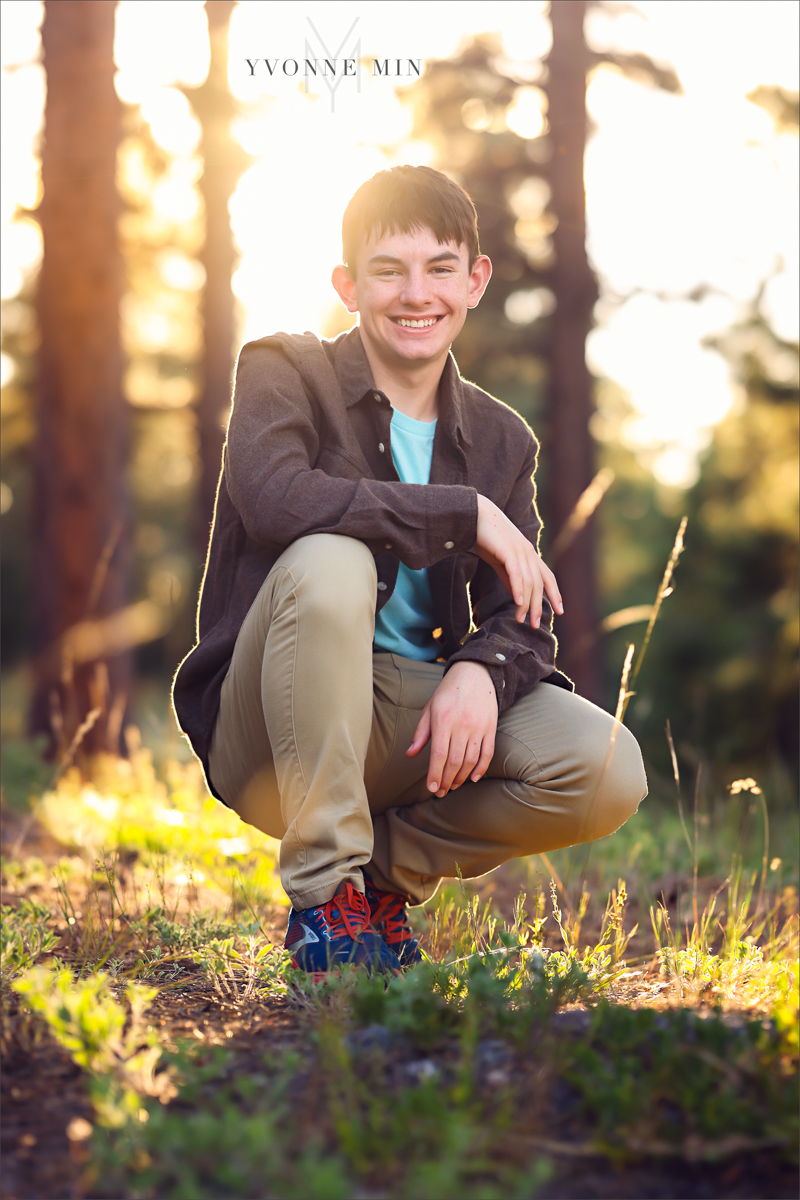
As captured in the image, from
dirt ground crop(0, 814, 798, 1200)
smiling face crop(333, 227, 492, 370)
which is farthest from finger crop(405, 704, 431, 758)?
smiling face crop(333, 227, 492, 370)

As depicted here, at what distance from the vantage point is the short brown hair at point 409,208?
7.86 feet

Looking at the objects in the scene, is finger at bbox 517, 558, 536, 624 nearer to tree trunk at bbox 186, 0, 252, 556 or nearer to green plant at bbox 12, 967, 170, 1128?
green plant at bbox 12, 967, 170, 1128

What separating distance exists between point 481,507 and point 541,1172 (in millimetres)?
1368

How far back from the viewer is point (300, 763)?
204cm

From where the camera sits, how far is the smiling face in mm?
2400

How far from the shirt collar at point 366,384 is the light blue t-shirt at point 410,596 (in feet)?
0.22

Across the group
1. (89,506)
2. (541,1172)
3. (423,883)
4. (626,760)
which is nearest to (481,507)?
(626,760)

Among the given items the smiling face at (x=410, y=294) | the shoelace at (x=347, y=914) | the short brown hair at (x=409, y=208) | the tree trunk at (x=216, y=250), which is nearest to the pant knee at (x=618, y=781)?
the shoelace at (x=347, y=914)

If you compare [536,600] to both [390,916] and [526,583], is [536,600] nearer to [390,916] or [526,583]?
[526,583]

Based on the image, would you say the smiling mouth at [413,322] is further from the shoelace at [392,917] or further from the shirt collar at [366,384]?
the shoelace at [392,917]

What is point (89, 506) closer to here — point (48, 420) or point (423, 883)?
point (48, 420)

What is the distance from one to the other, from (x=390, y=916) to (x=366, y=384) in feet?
4.12

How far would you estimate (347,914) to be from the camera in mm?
1958

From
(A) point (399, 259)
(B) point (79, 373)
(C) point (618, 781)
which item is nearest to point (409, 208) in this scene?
(A) point (399, 259)
